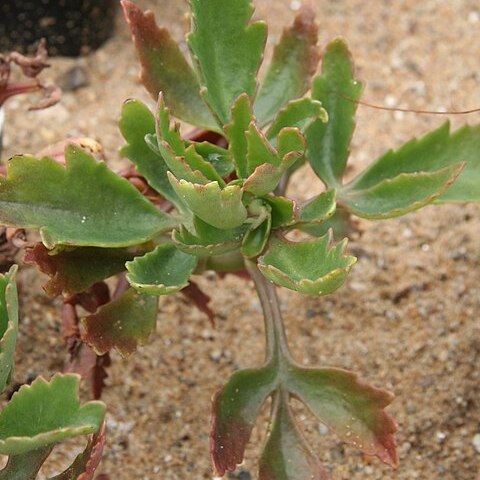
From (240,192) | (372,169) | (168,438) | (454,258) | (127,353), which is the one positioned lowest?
(168,438)

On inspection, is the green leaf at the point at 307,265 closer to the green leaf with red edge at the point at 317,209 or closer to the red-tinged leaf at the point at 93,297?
the green leaf with red edge at the point at 317,209

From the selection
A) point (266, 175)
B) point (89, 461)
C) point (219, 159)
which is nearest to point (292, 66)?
point (219, 159)

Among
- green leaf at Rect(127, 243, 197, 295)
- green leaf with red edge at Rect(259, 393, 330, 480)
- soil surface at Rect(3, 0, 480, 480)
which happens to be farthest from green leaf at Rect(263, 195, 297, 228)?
soil surface at Rect(3, 0, 480, 480)

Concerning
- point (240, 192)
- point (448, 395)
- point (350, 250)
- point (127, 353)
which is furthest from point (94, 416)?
point (350, 250)

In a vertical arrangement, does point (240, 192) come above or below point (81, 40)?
above

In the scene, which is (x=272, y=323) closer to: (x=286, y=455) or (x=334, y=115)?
(x=286, y=455)

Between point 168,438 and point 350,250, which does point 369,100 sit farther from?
point 168,438

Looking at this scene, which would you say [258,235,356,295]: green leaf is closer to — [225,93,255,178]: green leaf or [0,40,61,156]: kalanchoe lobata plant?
[225,93,255,178]: green leaf

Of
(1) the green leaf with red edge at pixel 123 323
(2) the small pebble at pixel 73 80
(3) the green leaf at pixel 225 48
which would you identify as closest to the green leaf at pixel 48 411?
(1) the green leaf with red edge at pixel 123 323
